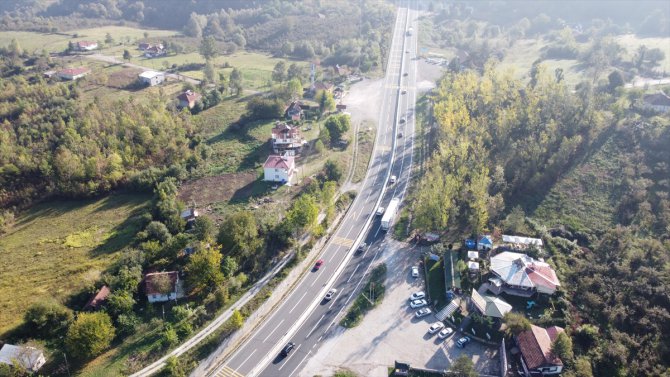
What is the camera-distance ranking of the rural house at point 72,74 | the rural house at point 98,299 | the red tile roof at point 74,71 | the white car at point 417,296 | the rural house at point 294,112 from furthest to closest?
the red tile roof at point 74,71
the rural house at point 72,74
the rural house at point 294,112
the white car at point 417,296
the rural house at point 98,299

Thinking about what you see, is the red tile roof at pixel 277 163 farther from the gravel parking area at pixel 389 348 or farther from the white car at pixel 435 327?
the white car at pixel 435 327

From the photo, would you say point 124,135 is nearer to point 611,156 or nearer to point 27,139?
point 27,139

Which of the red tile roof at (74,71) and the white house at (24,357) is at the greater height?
the red tile roof at (74,71)

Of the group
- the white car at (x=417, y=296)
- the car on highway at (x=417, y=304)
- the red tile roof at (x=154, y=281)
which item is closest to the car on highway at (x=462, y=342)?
the car on highway at (x=417, y=304)

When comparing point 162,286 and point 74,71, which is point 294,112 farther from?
point 74,71

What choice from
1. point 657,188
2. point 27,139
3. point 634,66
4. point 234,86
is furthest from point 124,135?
point 634,66

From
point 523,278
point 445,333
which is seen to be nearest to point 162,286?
point 445,333
